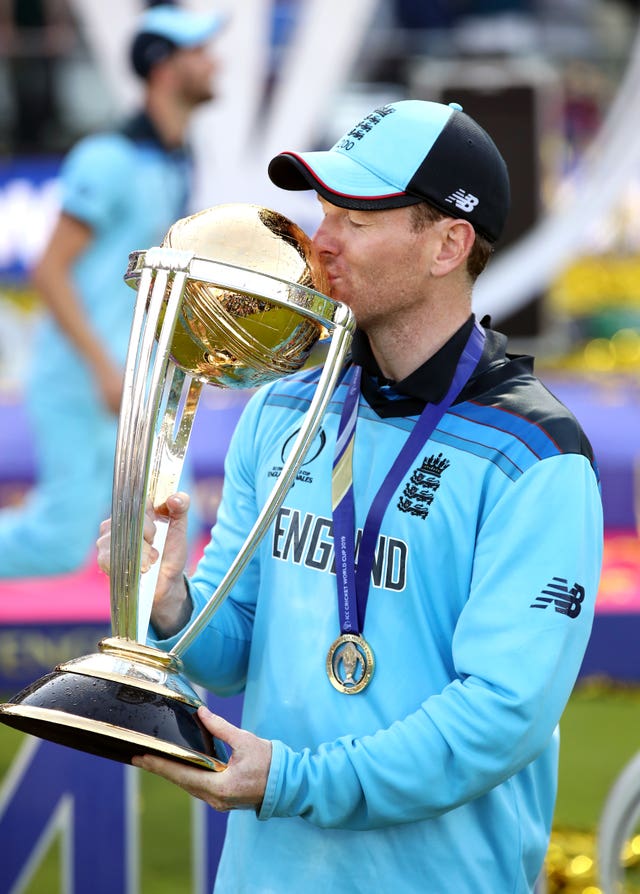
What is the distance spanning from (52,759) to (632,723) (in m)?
2.32

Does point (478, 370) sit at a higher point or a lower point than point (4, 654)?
higher

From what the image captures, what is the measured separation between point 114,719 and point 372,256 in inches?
25.0

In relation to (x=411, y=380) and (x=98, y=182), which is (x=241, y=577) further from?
(x=98, y=182)

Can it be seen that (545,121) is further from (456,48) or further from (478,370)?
(478,370)

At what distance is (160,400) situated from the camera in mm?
1582

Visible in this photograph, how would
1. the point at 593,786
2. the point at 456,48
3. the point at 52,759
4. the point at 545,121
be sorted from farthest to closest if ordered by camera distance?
the point at 456,48 < the point at 545,121 < the point at 593,786 < the point at 52,759

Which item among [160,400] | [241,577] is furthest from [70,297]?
[160,400]

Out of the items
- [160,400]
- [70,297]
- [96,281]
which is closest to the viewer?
[160,400]

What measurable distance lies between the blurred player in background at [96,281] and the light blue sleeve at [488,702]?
2673 mm

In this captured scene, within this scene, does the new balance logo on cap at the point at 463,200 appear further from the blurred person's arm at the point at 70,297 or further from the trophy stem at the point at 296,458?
the blurred person's arm at the point at 70,297

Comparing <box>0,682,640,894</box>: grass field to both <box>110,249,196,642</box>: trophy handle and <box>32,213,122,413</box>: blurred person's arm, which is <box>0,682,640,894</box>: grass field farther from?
<box>110,249,196,642</box>: trophy handle

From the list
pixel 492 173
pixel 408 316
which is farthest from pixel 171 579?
pixel 492 173

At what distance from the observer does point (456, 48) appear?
9266 mm

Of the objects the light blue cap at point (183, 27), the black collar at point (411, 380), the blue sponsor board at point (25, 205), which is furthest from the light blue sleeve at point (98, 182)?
the blue sponsor board at point (25, 205)
